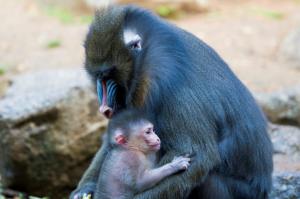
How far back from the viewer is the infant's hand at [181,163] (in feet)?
15.6

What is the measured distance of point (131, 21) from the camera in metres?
5.07

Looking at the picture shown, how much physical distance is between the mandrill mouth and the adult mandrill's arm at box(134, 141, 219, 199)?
52 cm

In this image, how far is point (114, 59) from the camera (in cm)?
497

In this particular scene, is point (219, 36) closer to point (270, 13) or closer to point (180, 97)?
point (270, 13)

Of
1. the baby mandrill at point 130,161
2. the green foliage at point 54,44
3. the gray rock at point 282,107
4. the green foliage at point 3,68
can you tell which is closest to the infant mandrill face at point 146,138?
the baby mandrill at point 130,161

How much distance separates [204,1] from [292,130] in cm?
695

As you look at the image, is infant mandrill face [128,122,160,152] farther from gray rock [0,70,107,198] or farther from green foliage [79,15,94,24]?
green foliage [79,15,94,24]

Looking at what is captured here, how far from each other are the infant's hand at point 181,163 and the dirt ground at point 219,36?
536cm

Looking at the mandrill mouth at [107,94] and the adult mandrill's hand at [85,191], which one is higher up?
the mandrill mouth at [107,94]

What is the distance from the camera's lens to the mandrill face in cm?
495

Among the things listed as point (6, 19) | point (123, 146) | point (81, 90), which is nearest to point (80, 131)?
point (81, 90)

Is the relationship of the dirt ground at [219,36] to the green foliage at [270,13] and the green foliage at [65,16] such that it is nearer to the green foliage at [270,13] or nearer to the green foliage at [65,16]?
the green foliage at [270,13]

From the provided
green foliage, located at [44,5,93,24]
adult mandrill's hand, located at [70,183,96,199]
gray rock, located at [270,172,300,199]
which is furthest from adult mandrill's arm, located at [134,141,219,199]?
green foliage, located at [44,5,93,24]

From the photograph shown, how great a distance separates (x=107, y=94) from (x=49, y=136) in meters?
2.78
